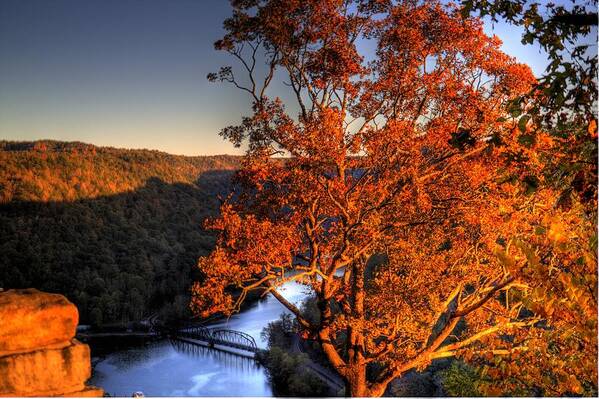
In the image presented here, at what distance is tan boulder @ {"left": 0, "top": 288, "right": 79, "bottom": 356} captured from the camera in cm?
320

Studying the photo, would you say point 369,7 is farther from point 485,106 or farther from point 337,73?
point 485,106

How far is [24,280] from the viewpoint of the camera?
36219 mm

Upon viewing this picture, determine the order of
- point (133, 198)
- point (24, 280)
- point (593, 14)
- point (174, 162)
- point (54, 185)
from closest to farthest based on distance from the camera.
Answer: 1. point (593, 14)
2. point (24, 280)
3. point (54, 185)
4. point (133, 198)
5. point (174, 162)

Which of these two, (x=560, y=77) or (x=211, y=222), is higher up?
(x=560, y=77)

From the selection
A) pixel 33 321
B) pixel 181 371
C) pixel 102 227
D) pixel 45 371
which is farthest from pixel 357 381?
pixel 102 227

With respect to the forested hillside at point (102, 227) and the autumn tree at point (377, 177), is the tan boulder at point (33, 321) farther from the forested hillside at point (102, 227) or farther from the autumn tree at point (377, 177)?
the forested hillside at point (102, 227)

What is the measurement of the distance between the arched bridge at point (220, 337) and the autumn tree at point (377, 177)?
28375 millimetres

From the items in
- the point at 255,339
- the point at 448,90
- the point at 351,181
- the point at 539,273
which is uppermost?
the point at 448,90

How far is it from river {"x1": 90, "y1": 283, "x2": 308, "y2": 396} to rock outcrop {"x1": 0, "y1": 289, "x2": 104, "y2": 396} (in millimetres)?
23057

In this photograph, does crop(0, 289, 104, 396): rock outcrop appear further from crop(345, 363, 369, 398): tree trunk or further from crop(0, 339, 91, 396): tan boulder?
crop(345, 363, 369, 398): tree trunk

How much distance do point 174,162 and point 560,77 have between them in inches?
3080

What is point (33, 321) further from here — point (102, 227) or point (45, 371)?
point (102, 227)

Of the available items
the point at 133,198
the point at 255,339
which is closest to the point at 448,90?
the point at 255,339

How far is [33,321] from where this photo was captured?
3279 millimetres
